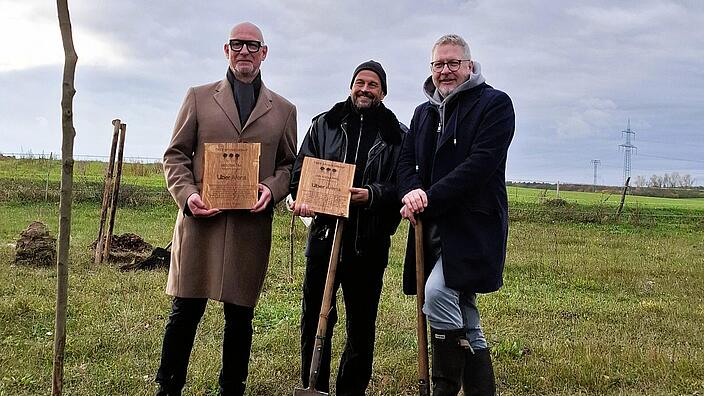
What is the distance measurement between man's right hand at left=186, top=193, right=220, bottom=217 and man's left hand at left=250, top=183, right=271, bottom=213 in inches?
9.4

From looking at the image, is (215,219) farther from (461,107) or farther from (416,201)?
(461,107)

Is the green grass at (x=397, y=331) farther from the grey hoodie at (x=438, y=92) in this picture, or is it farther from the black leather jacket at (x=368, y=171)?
the grey hoodie at (x=438, y=92)

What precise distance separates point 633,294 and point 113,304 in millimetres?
6931

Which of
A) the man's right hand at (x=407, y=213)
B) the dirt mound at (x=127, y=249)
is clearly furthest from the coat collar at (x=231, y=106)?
the dirt mound at (x=127, y=249)

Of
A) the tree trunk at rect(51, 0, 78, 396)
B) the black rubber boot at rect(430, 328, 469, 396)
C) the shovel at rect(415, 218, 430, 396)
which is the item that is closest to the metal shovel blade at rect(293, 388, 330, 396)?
the shovel at rect(415, 218, 430, 396)

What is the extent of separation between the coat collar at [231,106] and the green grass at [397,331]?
1905 millimetres

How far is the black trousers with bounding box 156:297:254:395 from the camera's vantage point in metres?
4.16

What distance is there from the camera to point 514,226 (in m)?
20.2

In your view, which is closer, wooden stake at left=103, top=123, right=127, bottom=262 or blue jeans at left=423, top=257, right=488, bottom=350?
blue jeans at left=423, top=257, right=488, bottom=350

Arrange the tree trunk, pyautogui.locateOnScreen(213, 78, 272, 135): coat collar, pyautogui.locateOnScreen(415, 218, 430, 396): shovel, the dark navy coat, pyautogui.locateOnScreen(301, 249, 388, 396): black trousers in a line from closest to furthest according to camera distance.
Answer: the tree trunk → the dark navy coat → pyautogui.locateOnScreen(415, 218, 430, 396): shovel → pyautogui.locateOnScreen(213, 78, 272, 135): coat collar → pyautogui.locateOnScreen(301, 249, 388, 396): black trousers

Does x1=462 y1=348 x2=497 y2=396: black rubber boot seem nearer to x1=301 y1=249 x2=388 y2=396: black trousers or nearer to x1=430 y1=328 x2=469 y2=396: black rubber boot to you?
x1=430 y1=328 x2=469 y2=396: black rubber boot

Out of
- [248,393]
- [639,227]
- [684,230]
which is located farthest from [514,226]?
[248,393]

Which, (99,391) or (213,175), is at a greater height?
(213,175)

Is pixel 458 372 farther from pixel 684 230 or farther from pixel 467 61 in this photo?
pixel 684 230
